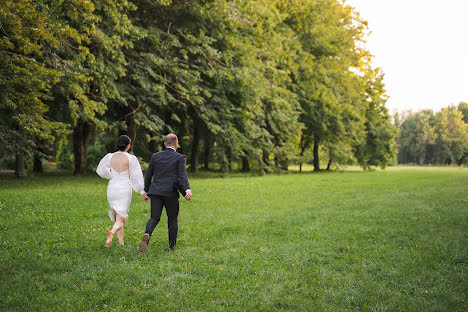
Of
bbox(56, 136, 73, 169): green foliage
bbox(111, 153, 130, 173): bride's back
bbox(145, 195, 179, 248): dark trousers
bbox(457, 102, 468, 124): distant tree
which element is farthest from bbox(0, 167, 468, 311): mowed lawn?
bbox(56, 136, 73, 169): green foliage

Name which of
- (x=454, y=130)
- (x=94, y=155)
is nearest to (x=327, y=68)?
(x=454, y=130)

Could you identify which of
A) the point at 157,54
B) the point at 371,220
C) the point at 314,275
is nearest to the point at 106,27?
the point at 157,54

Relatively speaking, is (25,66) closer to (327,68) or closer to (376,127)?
(327,68)

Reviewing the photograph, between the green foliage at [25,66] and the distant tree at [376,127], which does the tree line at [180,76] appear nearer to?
the green foliage at [25,66]

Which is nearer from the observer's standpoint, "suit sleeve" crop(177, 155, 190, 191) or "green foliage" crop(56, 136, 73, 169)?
"suit sleeve" crop(177, 155, 190, 191)

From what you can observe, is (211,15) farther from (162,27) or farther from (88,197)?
(88,197)

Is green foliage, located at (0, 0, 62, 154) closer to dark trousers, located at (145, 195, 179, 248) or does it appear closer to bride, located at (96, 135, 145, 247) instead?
bride, located at (96, 135, 145, 247)

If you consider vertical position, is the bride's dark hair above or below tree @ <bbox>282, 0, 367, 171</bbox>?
below

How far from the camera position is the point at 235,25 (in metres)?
24.4

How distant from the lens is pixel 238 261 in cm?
687

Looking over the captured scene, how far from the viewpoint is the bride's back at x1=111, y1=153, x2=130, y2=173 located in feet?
23.4

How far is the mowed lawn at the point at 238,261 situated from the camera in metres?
5.12

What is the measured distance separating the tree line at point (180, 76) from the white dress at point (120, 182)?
8.38 m

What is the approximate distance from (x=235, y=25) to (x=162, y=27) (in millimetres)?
4591
